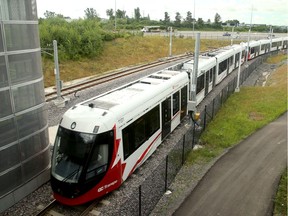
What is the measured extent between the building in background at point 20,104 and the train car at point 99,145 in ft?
4.26

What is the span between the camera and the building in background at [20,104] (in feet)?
28.9

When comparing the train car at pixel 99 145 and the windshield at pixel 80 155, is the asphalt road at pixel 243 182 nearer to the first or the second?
the train car at pixel 99 145

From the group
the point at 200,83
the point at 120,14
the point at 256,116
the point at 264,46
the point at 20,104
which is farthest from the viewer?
the point at 120,14

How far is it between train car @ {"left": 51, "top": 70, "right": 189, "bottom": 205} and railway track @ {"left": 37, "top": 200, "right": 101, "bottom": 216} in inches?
16.2

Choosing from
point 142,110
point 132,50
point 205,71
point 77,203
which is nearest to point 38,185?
point 77,203

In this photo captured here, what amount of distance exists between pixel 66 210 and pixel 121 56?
36.9 meters

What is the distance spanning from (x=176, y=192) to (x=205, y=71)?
12.9 meters

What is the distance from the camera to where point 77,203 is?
30.1 ft

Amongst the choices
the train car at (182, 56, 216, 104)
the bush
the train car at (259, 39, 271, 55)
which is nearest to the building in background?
the train car at (182, 56, 216, 104)

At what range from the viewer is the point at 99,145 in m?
8.99

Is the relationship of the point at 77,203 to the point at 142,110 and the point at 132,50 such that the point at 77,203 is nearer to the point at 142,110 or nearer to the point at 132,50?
the point at 142,110

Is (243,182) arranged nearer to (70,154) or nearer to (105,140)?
(105,140)

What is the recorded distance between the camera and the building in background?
882 cm

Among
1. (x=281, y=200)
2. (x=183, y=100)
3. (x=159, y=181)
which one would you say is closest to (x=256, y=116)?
(x=183, y=100)
